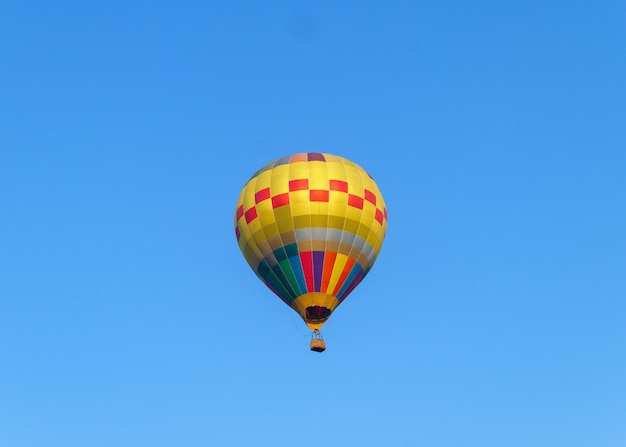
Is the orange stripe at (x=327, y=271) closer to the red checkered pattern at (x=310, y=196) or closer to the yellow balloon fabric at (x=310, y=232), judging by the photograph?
the yellow balloon fabric at (x=310, y=232)

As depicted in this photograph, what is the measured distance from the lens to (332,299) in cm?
4525

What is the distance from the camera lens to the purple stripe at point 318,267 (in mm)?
44906

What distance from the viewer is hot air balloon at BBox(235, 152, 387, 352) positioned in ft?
148

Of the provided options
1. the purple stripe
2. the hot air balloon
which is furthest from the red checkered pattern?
the purple stripe

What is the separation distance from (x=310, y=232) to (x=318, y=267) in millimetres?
1404

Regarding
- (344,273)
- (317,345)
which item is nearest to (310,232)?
(344,273)

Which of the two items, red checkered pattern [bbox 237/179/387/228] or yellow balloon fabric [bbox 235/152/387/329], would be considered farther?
red checkered pattern [bbox 237/179/387/228]

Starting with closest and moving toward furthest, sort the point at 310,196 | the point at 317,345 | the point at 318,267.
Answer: the point at 317,345 → the point at 318,267 → the point at 310,196

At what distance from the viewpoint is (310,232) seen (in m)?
45.0

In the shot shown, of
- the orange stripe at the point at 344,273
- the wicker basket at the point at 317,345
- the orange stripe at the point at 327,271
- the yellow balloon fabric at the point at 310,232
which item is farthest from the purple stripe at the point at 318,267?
the wicker basket at the point at 317,345

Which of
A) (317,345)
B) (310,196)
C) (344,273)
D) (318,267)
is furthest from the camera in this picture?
(344,273)

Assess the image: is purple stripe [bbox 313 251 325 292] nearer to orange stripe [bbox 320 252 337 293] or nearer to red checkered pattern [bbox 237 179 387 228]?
orange stripe [bbox 320 252 337 293]

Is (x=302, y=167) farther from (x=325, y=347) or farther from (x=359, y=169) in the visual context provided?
(x=325, y=347)

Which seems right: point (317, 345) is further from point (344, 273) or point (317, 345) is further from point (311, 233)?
point (311, 233)
